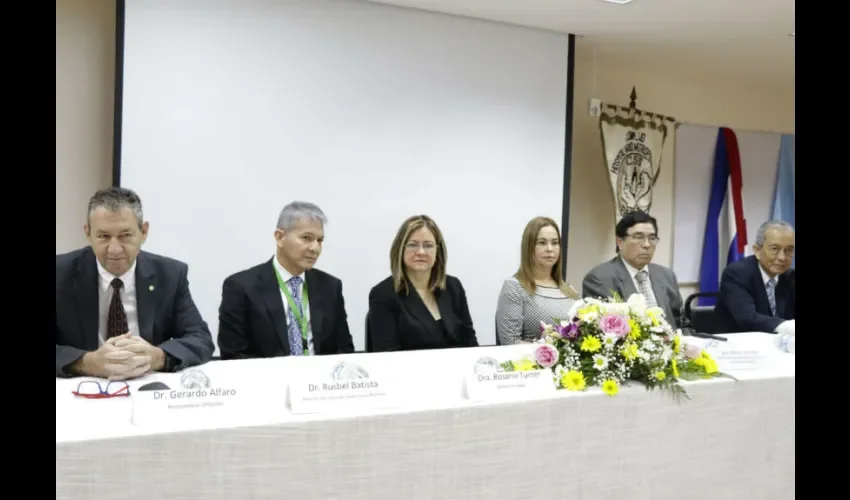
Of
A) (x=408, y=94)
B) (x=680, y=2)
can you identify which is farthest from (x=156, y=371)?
(x=680, y=2)

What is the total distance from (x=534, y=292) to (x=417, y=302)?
57 cm

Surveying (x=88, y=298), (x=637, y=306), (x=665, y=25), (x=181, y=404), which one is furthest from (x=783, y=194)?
(x=181, y=404)

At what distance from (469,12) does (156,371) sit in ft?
10.3

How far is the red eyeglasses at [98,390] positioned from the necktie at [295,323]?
3.15 ft

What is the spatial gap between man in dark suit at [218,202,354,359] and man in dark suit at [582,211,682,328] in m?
1.30

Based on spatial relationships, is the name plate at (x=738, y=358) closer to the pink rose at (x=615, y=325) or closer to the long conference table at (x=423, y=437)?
the long conference table at (x=423, y=437)

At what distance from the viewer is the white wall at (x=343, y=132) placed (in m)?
3.53

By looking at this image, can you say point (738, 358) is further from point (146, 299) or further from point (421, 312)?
point (146, 299)

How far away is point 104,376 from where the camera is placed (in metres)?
1.62

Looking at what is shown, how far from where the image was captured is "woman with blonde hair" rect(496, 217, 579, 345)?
294 cm

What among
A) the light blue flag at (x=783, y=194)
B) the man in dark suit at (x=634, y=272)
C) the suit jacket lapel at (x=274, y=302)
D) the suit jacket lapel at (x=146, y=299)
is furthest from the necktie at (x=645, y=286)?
the light blue flag at (x=783, y=194)

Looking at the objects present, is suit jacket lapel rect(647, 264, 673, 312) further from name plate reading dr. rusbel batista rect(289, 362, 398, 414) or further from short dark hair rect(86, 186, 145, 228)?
short dark hair rect(86, 186, 145, 228)
